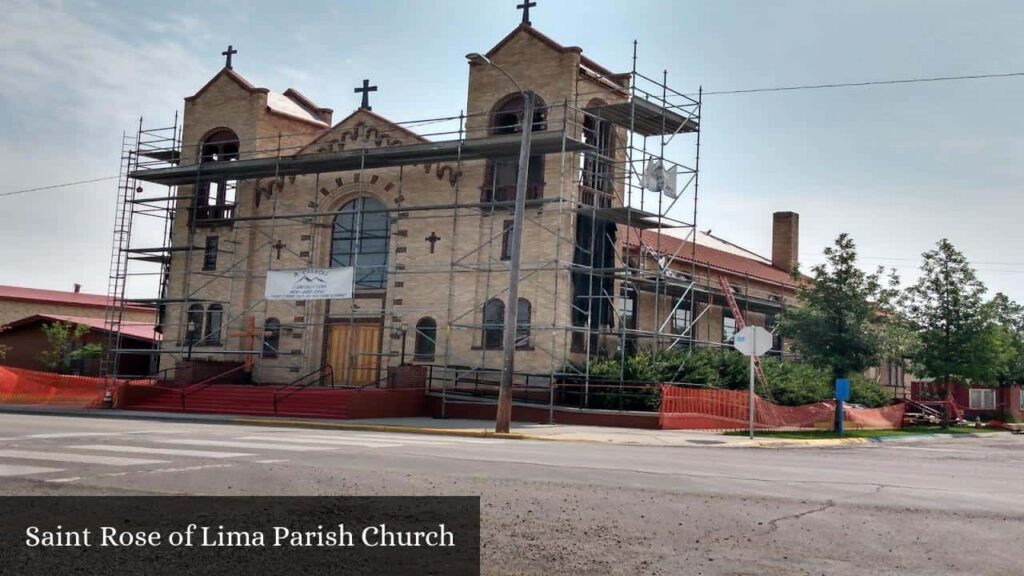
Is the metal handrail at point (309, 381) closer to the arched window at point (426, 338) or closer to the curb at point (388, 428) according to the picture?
the arched window at point (426, 338)

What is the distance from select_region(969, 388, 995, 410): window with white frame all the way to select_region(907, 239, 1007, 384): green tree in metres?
8.93

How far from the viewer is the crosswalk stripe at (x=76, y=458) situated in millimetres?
12281

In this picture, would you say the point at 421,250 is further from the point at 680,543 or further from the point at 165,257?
the point at 680,543

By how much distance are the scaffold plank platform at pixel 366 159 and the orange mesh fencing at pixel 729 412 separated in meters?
8.08

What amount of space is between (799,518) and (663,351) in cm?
2072

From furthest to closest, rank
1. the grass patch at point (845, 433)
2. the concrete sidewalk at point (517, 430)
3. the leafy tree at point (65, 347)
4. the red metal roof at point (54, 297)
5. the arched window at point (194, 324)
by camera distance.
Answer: the red metal roof at point (54, 297)
the leafy tree at point (65, 347)
the arched window at point (194, 324)
the grass patch at point (845, 433)
the concrete sidewalk at point (517, 430)

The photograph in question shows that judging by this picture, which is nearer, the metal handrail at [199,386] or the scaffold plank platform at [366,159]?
the scaffold plank platform at [366,159]

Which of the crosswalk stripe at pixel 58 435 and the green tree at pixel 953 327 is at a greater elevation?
the green tree at pixel 953 327

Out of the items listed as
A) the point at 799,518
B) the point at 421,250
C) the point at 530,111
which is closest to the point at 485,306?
the point at 421,250

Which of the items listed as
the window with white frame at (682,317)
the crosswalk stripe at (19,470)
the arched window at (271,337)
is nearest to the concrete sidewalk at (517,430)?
the arched window at (271,337)

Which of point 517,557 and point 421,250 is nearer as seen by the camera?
point 517,557

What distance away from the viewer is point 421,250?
106ft

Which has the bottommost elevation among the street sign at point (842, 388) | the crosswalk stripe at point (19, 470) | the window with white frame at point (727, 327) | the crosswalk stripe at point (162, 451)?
the crosswalk stripe at point (19, 470)

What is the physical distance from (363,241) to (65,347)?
1544 cm
